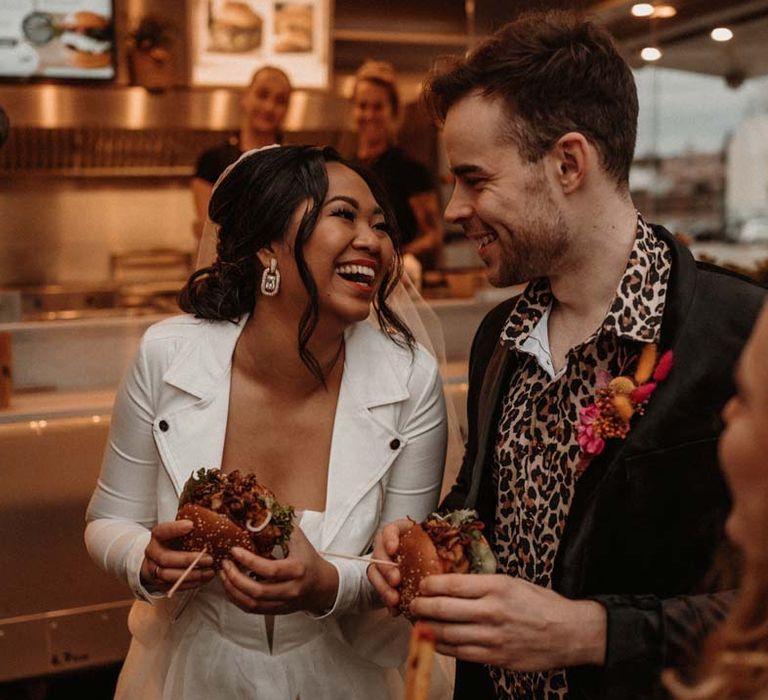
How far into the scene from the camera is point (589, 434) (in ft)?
6.04

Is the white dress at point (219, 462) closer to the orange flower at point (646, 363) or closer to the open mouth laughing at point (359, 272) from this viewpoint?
the open mouth laughing at point (359, 272)

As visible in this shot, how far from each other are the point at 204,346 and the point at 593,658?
1147 mm

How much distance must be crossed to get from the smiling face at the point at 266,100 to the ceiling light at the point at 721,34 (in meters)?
2.98

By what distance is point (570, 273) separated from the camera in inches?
79.6

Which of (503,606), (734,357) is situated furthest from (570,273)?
(503,606)

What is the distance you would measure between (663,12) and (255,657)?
5.63 meters

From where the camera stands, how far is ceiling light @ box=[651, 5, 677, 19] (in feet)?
22.0

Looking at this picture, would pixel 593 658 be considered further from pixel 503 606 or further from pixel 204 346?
pixel 204 346

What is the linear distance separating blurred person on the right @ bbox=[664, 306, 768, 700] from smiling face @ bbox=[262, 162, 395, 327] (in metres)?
1.34

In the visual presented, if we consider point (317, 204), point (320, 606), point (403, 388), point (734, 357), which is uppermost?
point (317, 204)

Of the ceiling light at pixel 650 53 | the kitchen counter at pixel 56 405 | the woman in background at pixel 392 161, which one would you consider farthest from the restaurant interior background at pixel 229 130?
the kitchen counter at pixel 56 405

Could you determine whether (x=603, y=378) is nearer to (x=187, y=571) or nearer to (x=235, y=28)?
(x=187, y=571)

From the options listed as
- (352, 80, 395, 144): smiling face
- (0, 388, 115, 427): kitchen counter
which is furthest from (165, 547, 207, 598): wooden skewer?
(352, 80, 395, 144): smiling face

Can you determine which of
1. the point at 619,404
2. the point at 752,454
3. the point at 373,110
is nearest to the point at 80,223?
the point at 373,110
